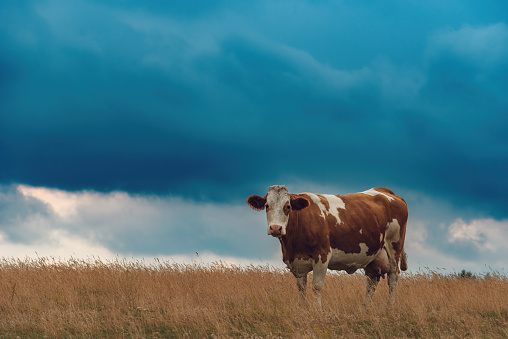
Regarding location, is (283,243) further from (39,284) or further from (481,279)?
(481,279)

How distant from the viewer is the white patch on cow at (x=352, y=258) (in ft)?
36.2

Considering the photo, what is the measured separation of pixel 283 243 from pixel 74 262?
30.4 feet

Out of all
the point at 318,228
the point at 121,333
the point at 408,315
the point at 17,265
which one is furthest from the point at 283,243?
the point at 17,265

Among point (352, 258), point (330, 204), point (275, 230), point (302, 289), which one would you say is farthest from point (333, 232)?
point (275, 230)

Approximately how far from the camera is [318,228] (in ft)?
35.1

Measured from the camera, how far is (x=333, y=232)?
35.9ft

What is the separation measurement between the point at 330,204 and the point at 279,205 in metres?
1.79

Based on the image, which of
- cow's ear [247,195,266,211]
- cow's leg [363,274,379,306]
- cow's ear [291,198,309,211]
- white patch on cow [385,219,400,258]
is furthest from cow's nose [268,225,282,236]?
white patch on cow [385,219,400,258]

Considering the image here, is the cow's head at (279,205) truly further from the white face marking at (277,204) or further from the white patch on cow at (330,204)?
the white patch on cow at (330,204)

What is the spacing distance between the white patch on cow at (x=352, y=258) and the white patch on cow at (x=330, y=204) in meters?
0.74

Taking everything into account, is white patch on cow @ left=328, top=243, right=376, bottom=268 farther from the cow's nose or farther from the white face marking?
the cow's nose

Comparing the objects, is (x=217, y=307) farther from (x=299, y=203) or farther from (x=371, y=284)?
(x=371, y=284)

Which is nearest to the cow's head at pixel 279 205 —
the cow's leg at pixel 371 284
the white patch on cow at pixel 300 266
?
the white patch on cow at pixel 300 266

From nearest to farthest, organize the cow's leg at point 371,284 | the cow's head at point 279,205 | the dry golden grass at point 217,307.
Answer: the dry golden grass at point 217,307
the cow's head at point 279,205
the cow's leg at point 371,284
